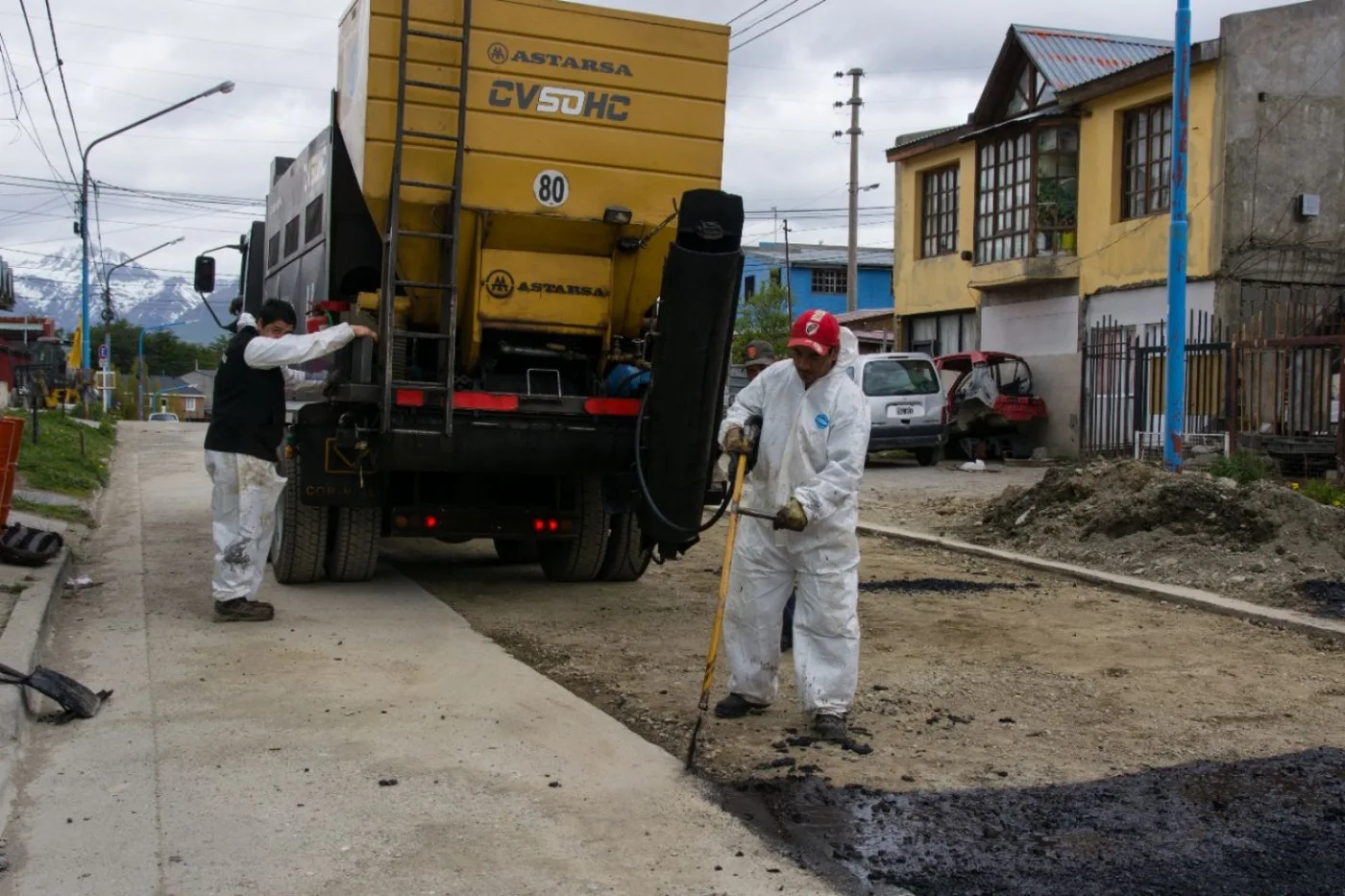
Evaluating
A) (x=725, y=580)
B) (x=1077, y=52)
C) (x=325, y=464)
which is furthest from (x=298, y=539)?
(x=1077, y=52)

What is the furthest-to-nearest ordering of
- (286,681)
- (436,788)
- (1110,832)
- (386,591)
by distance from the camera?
(386,591), (286,681), (436,788), (1110,832)

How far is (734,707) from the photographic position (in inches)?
225

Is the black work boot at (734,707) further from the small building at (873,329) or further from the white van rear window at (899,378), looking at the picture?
the small building at (873,329)

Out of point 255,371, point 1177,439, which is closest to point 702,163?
point 255,371

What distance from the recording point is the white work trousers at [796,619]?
5.44 m

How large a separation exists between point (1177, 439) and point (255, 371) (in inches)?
384

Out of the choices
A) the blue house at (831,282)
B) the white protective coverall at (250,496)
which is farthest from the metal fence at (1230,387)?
the blue house at (831,282)

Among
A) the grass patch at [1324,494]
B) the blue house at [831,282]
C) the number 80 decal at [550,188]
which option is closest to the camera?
the number 80 decal at [550,188]

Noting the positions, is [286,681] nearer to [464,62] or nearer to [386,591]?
[386,591]

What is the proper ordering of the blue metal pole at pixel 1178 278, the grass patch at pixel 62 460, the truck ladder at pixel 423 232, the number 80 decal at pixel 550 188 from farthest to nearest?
the grass patch at pixel 62 460 < the blue metal pole at pixel 1178 278 < the number 80 decal at pixel 550 188 < the truck ladder at pixel 423 232

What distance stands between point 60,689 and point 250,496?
7.62 feet

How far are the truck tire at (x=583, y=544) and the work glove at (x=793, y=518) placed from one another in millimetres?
3451

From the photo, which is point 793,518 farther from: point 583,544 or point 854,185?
point 854,185

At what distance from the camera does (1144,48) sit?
25312mm
